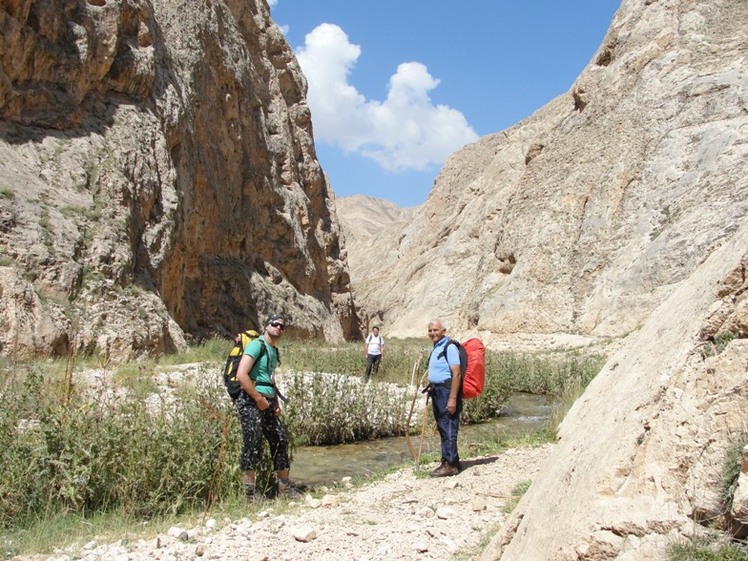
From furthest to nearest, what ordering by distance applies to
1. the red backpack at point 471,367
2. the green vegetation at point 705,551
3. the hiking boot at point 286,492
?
the red backpack at point 471,367, the hiking boot at point 286,492, the green vegetation at point 705,551

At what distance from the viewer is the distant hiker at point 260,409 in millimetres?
6293

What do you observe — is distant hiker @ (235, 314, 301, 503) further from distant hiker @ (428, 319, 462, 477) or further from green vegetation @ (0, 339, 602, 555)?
distant hiker @ (428, 319, 462, 477)

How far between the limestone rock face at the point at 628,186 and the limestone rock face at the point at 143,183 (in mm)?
8866

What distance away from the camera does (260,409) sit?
20.8ft

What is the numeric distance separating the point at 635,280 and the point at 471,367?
1747cm

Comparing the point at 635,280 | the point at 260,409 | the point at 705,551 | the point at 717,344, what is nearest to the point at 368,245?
the point at 635,280

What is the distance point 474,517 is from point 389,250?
70.4 m

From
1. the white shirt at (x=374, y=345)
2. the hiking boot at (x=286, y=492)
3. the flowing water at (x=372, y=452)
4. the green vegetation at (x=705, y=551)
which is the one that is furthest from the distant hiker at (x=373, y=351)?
the green vegetation at (x=705, y=551)

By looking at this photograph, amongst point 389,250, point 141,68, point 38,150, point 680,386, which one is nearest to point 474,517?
point 680,386

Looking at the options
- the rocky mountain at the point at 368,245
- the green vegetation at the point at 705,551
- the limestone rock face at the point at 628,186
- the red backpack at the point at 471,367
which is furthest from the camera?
the rocky mountain at the point at 368,245

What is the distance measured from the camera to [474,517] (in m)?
5.53

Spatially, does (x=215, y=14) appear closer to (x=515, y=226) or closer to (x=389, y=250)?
(x=515, y=226)

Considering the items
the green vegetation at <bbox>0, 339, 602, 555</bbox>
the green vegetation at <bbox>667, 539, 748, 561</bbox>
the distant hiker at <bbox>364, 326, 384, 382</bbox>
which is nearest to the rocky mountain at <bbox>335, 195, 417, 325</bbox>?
the distant hiker at <bbox>364, 326, 384, 382</bbox>

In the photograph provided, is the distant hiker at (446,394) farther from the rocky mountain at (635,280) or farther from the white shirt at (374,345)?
the white shirt at (374,345)
